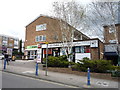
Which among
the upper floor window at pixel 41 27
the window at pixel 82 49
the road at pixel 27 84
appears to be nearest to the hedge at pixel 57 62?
the window at pixel 82 49

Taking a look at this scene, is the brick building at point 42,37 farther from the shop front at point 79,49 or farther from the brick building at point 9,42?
the brick building at point 9,42

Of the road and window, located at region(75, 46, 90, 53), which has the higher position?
window, located at region(75, 46, 90, 53)

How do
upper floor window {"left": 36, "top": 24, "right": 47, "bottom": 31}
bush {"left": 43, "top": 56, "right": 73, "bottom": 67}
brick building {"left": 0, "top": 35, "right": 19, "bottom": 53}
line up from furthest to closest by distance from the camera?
brick building {"left": 0, "top": 35, "right": 19, "bottom": 53} → upper floor window {"left": 36, "top": 24, "right": 47, "bottom": 31} → bush {"left": 43, "top": 56, "right": 73, "bottom": 67}

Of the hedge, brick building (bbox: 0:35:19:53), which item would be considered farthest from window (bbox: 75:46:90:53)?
brick building (bbox: 0:35:19:53)

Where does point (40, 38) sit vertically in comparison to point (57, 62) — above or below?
above

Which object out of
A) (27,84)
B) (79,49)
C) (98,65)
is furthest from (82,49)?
(27,84)

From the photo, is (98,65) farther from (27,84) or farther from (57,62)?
(27,84)

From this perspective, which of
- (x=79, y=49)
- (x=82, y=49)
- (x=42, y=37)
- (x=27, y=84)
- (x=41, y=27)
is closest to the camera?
(x=27, y=84)

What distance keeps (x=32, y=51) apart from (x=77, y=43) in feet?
48.5

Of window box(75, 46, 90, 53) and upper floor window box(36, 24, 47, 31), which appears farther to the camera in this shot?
upper floor window box(36, 24, 47, 31)

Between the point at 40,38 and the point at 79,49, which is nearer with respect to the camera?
the point at 79,49

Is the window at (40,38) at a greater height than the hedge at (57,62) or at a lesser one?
greater

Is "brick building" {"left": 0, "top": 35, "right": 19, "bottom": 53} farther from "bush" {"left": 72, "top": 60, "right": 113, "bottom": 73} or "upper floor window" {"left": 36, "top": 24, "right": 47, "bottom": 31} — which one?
"bush" {"left": 72, "top": 60, "right": 113, "bottom": 73}

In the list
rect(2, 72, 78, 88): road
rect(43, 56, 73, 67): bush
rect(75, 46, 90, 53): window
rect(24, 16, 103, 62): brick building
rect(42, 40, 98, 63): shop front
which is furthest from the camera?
rect(24, 16, 103, 62): brick building
